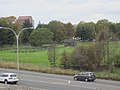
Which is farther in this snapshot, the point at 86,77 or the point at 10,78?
the point at 86,77

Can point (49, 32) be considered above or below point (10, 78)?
above

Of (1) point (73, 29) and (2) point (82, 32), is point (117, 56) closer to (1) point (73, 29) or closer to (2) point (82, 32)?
(2) point (82, 32)

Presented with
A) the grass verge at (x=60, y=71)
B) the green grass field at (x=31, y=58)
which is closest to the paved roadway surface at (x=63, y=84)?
the grass verge at (x=60, y=71)

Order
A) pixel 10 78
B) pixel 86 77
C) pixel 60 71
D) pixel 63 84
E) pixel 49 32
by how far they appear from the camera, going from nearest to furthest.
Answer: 1. pixel 63 84
2. pixel 10 78
3. pixel 86 77
4. pixel 60 71
5. pixel 49 32

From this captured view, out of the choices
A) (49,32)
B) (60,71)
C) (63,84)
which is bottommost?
(63,84)

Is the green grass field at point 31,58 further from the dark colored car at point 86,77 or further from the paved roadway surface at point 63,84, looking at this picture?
the dark colored car at point 86,77

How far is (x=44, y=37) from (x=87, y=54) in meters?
57.3

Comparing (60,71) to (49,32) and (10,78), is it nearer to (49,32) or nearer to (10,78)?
(10,78)

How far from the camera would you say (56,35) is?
144375 mm

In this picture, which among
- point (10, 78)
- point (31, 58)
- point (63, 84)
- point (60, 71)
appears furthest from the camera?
point (31, 58)

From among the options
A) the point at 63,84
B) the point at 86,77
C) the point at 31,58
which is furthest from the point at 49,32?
the point at 63,84

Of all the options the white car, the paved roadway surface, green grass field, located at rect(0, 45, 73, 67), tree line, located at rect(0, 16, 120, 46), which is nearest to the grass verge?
the paved roadway surface

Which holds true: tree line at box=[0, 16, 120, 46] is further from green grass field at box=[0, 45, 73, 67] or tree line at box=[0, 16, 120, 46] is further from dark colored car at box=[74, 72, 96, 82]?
dark colored car at box=[74, 72, 96, 82]

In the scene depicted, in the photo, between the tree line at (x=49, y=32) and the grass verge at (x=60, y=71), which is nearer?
the grass verge at (x=60, y=71)
